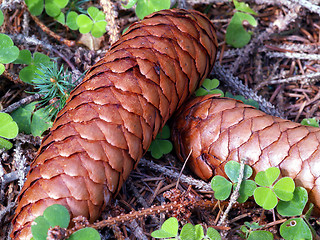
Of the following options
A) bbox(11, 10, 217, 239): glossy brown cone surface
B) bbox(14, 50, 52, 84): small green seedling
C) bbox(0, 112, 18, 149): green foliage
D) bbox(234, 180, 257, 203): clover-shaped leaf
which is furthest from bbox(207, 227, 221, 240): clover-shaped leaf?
bbox(14, 50, 52, 84): small green seedling

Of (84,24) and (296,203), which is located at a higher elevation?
(84,24)

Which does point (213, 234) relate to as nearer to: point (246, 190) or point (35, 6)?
point (246, 190)

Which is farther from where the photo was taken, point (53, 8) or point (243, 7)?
point (243, 7)

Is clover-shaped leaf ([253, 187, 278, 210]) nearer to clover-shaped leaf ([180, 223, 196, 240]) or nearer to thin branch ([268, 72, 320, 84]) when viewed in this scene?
clover-shaped leaf ([180, 223, 196, 240])

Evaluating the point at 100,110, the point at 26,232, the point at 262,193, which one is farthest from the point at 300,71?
the point at 26,232

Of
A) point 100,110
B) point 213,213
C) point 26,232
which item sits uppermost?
point 100,110

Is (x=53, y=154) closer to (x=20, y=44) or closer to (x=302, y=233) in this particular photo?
(x=20, y=44)

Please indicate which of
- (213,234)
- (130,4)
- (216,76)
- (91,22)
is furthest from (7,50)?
(213,234)
